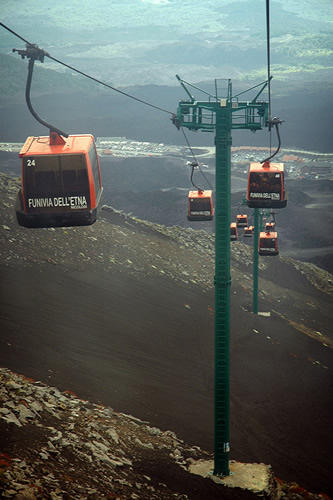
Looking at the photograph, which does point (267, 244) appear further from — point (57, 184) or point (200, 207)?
point (57, 184)

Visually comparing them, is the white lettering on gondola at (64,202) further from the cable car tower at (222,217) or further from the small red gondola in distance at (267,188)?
the small red gondola in distance at (267,188)

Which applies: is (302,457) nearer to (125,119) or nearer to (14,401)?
(14,401)

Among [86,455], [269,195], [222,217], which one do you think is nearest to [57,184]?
[222,217]

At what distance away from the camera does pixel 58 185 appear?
44.8 feet

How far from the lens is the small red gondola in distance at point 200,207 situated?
2794 centimetres

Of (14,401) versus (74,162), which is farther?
(14,401)

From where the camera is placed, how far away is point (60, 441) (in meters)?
15.0

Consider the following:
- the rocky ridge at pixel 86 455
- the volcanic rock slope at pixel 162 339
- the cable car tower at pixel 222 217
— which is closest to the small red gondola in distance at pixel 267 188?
the cable car tower at pixel 222 217

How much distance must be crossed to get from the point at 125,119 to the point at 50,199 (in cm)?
11674

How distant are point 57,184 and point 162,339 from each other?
49.2 ft

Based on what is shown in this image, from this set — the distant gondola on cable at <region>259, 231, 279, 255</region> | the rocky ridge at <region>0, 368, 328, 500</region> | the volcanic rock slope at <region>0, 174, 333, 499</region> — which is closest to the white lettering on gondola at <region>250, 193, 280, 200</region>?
the volcanic rock slope at <region>0, 174, 333, 499</region>

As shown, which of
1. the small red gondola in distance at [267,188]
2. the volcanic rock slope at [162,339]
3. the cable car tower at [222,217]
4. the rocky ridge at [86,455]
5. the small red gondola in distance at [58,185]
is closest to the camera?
the rocky ridge at [86,455]

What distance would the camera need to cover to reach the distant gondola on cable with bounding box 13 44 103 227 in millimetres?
13602

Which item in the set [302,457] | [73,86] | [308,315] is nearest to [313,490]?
[302,457]
